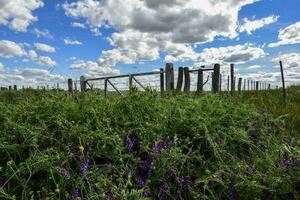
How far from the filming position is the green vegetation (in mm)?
3064

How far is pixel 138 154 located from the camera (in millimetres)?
3814

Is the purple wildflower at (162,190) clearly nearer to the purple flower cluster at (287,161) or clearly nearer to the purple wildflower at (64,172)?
the purple wildflower at (64,172)

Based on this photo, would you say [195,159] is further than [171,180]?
Yes

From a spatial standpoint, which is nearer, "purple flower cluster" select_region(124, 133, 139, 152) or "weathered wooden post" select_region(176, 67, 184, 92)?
"purple flower cluster" select_region(124, 133, 139, 152)

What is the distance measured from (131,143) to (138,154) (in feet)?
0.59

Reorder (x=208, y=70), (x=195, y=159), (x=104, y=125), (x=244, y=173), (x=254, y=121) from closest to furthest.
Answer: (x=244, y=173) → (x=195, y=159) → (x=104, y=125) → (x=254, y=121) → (x=208, y=70)

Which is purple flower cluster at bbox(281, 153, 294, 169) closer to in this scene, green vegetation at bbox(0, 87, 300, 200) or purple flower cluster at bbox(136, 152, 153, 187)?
green vegetation at bbox(0, 87, 300, 200)

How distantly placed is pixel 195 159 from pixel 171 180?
500mm

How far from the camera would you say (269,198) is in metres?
3.04

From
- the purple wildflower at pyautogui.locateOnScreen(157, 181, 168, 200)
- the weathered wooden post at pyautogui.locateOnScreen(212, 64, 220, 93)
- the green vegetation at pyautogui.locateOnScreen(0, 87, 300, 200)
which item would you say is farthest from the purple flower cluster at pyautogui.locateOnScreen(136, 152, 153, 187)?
the weathered wooden post at pyautogui.locateOnScreen(212, 64, 220, 93)

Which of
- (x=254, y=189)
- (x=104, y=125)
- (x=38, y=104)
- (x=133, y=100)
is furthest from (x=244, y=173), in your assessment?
(x=38, y=104)

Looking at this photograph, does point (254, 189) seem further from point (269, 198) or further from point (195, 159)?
point (195, 159)

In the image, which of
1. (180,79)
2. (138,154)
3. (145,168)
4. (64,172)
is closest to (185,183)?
(145,168)

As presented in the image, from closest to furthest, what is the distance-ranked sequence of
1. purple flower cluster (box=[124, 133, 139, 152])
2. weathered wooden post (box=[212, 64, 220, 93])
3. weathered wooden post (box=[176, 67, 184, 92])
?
purple flower cluster (box=[124, 133, 139, 152]) → weathered wooden post (box=[212, 64, 220, 93]) → weathered wooden post (box=[176, 67, 184, 92])
